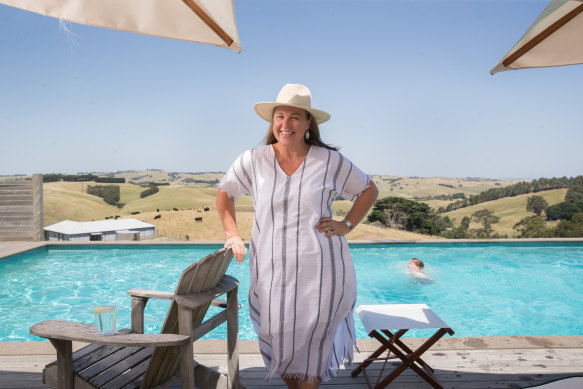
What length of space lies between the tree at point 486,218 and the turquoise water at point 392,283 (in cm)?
1526

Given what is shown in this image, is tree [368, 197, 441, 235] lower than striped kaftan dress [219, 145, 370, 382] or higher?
lower

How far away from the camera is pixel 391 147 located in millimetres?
77750

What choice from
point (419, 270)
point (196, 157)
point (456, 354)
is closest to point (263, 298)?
point (456, 354)

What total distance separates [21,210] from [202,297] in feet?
34.9

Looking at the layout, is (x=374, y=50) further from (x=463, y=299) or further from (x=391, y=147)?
(x=391, y=147)

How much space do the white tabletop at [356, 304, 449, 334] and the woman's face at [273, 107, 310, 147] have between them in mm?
1239

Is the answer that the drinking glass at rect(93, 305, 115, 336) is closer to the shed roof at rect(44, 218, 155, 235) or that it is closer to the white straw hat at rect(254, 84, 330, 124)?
the white straw hat at rect(254, 84, 330, 124)

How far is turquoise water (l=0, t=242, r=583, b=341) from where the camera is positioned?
5.93 m

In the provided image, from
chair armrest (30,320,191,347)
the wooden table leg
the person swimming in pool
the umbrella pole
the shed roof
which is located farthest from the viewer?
the shed roof

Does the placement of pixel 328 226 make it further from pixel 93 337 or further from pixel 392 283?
pixel 392 283

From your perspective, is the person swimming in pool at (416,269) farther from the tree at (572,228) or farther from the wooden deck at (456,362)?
the tree at (572,228)

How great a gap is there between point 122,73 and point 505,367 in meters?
42.3

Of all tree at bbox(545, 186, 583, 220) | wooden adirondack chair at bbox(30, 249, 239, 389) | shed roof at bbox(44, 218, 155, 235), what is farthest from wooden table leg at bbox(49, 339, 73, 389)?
tree at bbox(545, 186, 583, 220)

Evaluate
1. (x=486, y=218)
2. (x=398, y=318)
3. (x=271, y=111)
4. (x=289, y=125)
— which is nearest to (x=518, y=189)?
(x=486, y=218)
